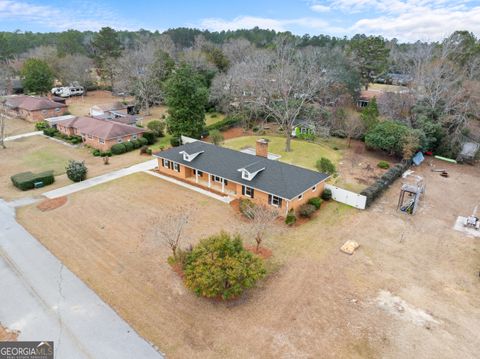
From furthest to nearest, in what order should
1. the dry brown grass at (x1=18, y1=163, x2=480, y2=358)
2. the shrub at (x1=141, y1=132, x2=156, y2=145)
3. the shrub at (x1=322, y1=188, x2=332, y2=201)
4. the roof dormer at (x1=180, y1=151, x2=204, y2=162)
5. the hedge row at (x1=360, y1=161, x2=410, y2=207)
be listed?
the shrub at (x1=141, y1=132, x2=156, y2=145), the roof dormer at (x1=180, y1=151, x2=204, y2=162), the shrub at (x1=322, y1=188, x2=332, y2=201), the hedge row at (x1=360, y1=161, x2=410, y2=207), the dry brown grass at (x1=18, y1=163, x2=480, y2=358)

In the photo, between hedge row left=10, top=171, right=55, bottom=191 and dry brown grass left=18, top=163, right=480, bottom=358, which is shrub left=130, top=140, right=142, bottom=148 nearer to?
hedge row left=10, top=171, right=55, bottom=191

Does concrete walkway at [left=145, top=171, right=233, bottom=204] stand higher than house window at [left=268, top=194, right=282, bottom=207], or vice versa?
house window at [left=268, top=194, right=282, bottom=207]

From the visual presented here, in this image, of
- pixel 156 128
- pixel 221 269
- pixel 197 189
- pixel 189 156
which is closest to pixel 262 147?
pixel 189 156

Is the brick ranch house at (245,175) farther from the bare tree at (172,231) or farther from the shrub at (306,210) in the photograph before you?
the bare tree at (172,231)

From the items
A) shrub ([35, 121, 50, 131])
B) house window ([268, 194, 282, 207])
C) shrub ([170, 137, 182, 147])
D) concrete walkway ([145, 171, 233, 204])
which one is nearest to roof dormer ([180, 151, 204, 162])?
concrete walkway ([145, 171, 233, 204])

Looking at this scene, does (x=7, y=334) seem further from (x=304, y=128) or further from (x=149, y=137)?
(x=304, y=128)

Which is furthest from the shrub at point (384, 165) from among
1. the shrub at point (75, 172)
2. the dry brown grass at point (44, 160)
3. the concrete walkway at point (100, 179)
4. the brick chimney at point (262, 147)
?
the shrub at point (75, 172)

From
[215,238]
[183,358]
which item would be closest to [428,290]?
[215,238]

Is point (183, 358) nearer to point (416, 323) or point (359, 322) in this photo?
point (359, 322)
